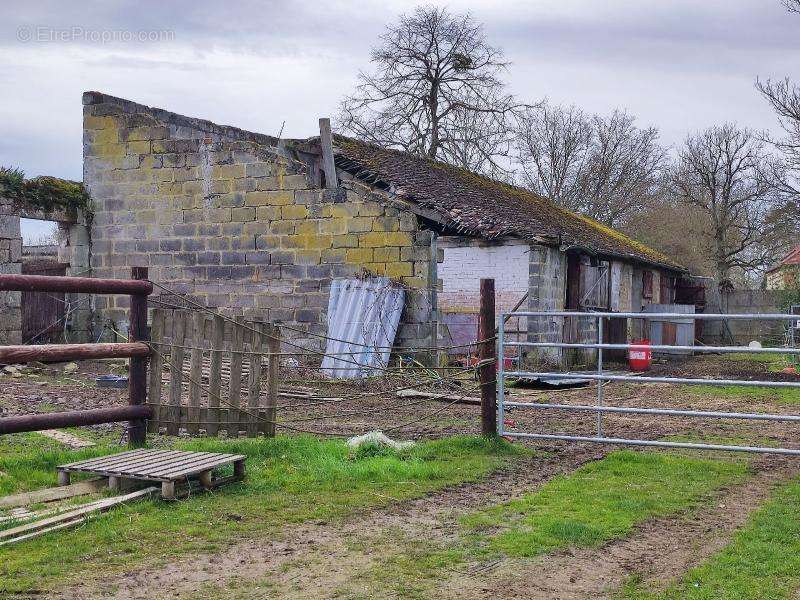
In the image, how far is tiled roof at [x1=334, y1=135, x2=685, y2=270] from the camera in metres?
16.7

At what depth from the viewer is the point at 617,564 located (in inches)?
197

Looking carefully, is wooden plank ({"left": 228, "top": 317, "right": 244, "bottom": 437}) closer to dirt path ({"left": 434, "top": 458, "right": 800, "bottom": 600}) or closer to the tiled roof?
dirt path ({"left": 434, "top": 458, "right": 800, "bottom": 600})

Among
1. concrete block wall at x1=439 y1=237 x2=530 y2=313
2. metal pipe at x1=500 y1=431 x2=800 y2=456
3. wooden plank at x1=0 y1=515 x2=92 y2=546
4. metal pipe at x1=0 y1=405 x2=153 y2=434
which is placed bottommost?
wooden plank at x1=0 y1=515 x2=92 y2=546

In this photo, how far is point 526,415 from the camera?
37.9ft

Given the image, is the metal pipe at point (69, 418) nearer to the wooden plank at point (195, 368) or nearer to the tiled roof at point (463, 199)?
the wooden plank at point (195, 368)

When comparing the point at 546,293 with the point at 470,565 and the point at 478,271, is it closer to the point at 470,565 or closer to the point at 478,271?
the point at 478,271

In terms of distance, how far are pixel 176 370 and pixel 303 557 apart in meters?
3.19

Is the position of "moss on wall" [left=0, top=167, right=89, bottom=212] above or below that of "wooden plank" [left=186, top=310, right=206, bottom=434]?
above

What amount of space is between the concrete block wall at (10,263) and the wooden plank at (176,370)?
31.6 feet

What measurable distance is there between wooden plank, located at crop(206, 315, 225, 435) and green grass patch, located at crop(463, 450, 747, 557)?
2775 mm

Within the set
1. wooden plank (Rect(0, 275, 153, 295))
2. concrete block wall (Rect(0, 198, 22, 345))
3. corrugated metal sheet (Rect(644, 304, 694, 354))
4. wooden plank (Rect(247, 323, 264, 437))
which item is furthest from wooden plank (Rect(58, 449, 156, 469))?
corrugated metal sheet (Rect(644, 304, 694, 354))

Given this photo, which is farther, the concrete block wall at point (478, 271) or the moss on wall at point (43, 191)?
the concrete block wall at point (478, 271)


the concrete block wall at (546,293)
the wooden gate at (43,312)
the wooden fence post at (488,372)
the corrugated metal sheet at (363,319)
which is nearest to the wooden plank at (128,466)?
the wooden fence post at (488,372)

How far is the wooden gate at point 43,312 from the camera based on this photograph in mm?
17094
